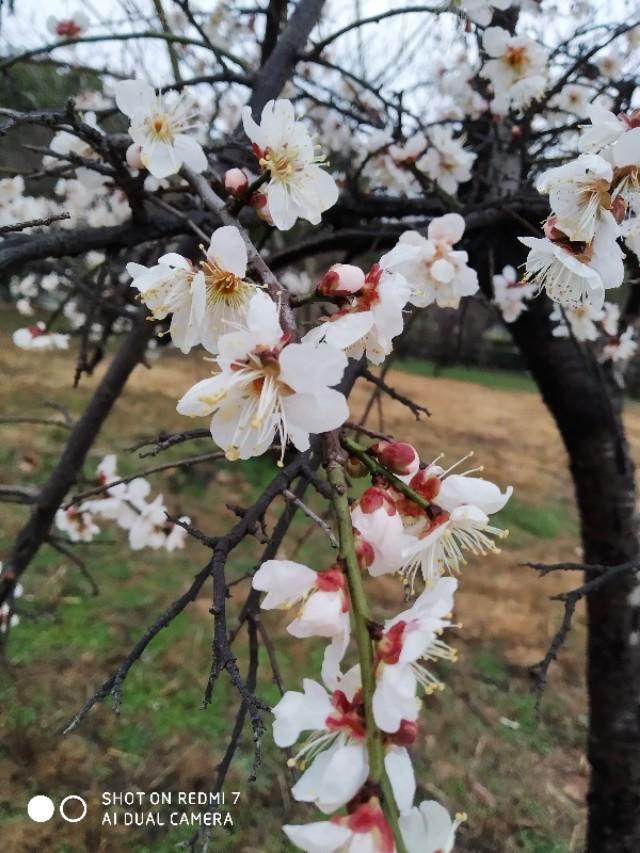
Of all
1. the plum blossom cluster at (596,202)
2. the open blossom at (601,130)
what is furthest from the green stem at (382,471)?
the open blossom at (601,130)

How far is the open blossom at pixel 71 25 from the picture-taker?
207cm

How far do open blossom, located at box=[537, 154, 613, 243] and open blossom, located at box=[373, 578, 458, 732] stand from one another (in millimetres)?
376

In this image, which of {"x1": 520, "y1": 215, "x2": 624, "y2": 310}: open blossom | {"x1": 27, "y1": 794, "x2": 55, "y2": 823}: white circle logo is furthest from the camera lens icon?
{"x1": 520, "y1": 215, "x2": 624, "y2": 310}: open blossom

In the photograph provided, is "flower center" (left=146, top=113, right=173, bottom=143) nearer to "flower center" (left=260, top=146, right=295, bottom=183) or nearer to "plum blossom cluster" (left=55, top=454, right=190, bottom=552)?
"flower center" (left=260, top=146, right=295, bottom=183)

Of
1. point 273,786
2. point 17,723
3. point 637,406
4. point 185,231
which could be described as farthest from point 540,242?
point 637,406

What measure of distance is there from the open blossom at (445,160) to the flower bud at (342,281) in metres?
1.44

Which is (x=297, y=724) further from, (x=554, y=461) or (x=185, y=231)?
(x=554, y=461)

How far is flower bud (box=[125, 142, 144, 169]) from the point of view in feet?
3.09

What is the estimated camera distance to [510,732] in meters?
2.79

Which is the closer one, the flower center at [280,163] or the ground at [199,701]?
the flower center at [280,163]

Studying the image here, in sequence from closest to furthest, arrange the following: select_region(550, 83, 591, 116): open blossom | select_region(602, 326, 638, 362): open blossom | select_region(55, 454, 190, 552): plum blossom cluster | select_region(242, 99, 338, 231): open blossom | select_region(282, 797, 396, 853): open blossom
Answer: select_region(282, 797, 396, 853): open blossom → select_region(242, 99, 338, 231): open blossom → select_region(55, 454, 190, 552): plum blossom cluster → select_region(602, 326, 638, 362): open blossom → select_region(550, 83, 591, 116): open blossom

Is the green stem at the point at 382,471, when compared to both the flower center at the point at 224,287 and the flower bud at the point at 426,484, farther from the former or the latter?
the flower center at the point at 224,287

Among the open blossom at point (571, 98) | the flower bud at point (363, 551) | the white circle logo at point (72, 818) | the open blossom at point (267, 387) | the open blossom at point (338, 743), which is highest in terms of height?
the open blossom at point (571, 98)

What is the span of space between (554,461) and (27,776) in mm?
6052
